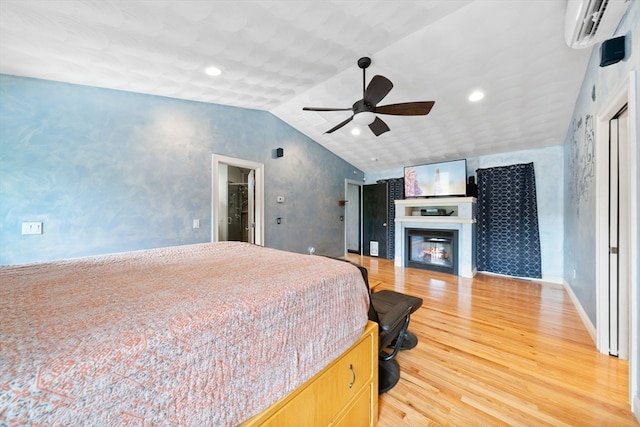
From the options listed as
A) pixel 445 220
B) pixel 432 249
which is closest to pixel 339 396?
pixel 445 220

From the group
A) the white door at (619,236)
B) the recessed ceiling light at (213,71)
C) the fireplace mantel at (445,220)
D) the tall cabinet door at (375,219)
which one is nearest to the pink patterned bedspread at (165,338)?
the recessed ceiling light at (213,71)

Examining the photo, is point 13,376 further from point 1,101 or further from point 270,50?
point 1,101

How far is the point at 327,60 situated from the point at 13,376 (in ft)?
9.50

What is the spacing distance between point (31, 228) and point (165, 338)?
8.85ft

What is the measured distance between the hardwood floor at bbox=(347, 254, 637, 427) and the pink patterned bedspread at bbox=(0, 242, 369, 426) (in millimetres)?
932

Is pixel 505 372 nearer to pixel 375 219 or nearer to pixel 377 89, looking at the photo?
pixel 377 89

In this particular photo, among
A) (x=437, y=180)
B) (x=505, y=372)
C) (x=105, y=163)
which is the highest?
(x=437, y=180)

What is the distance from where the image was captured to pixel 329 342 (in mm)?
954

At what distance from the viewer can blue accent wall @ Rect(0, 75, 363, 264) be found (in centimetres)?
205

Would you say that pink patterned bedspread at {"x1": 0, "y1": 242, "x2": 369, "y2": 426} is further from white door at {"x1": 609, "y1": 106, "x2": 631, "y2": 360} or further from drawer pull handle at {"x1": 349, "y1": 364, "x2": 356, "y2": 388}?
white door at {"x1": 609, "y1": 106, "x2": 631, "y2": 360}

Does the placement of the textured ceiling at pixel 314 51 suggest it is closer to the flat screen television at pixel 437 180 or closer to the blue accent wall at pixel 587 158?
the blue accent wall at pixel 587 158

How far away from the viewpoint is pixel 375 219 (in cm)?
605

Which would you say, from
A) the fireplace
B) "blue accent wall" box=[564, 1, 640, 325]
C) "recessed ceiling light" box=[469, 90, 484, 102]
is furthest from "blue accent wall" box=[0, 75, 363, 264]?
"blue accent wall" box=[564, 1, 640, 325]

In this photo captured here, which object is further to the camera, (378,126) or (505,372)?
(378,126)
